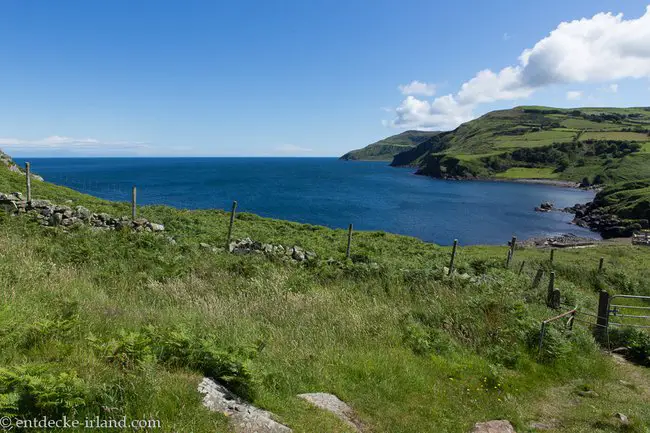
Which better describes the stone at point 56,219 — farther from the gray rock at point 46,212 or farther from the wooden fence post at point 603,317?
the wooden fence post at point 603,317

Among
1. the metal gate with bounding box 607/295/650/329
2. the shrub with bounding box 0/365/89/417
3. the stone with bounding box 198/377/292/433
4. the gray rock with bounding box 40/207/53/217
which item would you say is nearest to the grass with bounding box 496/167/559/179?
the metal gate with bounding box 607/295/650/329

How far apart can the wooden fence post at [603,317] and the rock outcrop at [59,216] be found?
749 inches

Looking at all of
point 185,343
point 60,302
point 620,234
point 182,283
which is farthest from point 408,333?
point 620,234

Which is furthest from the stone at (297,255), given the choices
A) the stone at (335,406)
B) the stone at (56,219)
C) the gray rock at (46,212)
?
the stone at (335,406)

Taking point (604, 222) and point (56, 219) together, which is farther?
point (604, 222)

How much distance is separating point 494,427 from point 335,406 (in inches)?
112

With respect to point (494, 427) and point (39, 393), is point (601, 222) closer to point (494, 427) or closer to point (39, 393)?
point (494, 427)

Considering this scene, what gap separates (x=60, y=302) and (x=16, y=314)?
4.08ft

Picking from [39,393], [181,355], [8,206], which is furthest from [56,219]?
[39,393]

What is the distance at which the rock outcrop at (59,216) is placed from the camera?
17266 millimetres

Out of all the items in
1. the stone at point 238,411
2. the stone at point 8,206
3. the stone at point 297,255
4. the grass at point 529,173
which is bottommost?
the stone at point 297,255

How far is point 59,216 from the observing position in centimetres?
1733

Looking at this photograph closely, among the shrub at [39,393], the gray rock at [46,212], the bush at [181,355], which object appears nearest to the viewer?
the shrub at [39,393]

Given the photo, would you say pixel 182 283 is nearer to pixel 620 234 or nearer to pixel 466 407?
→ pixel 466 407
